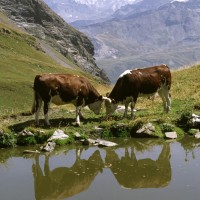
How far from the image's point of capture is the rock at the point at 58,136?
67.7 feet

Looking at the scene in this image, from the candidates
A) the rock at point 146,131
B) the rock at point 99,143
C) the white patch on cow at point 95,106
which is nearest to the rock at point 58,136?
the rock at point 99,143

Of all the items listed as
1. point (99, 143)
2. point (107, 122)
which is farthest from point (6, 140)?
point (107, 122)

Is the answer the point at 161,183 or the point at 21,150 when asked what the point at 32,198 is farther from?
the point at 21,150

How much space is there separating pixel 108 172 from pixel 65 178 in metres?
1.73

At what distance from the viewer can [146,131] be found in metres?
21.8

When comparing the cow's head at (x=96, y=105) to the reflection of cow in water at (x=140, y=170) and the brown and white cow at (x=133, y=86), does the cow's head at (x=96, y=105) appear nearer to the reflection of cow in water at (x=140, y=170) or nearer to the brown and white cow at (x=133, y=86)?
the brown and white cow at (x=133, y=86)

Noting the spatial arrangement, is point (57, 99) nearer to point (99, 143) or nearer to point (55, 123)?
point (55, 123)

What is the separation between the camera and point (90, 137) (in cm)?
2167

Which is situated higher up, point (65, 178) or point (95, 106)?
point (95, 106)

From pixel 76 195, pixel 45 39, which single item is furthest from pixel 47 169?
pixel 45 39

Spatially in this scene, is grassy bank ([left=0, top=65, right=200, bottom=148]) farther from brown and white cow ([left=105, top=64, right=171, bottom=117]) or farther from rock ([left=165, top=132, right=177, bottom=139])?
brown and white cow ([left=105, top=64, right=171, bottom=117])

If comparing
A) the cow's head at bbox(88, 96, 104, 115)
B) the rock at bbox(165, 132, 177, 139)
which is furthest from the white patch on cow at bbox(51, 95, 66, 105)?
the rock at bbox(165, 132, 177, 139)

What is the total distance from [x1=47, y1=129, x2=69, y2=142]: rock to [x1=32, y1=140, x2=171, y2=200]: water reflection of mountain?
6.06 ft

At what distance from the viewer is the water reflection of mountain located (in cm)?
1487
